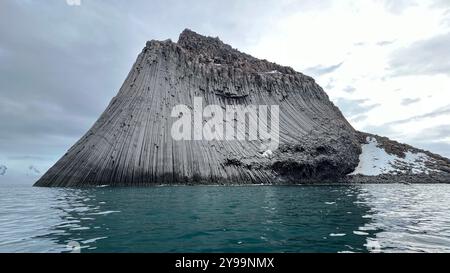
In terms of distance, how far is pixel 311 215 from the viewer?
15.5 metres

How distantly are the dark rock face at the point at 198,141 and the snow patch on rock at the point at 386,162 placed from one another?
260 centimetres

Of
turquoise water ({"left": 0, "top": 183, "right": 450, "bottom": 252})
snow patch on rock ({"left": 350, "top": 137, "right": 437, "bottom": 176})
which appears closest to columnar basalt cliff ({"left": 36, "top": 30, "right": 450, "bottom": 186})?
snow patch on rock ({"left": 350, "top": 137, "right": 437, "bottom": 176})

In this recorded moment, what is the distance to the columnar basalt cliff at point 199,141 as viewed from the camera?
49.8 meters

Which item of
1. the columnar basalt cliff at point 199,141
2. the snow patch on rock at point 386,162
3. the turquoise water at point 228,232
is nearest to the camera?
the turquoise water at point 228,232

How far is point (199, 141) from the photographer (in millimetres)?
57375

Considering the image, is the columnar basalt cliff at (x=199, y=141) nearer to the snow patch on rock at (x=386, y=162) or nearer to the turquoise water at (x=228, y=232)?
the snow patch on rock at (x=386, y=162)

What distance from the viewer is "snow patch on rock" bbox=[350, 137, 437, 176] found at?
67637 millimetres

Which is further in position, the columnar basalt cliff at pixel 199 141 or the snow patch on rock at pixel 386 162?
the snow patch on rock at pixel 386 162

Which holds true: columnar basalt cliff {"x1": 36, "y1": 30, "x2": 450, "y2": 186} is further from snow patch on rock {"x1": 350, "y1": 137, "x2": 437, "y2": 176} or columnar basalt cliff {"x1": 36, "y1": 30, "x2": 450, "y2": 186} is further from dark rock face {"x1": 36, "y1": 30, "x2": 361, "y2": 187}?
snow patch on rock {"x1": 350, "y1": 137, "x2": 437, "y2": 176}

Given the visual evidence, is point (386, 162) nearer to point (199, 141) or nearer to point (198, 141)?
point (199, 141)

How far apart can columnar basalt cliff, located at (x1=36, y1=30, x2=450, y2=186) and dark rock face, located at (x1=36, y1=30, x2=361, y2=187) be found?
0.53 ft

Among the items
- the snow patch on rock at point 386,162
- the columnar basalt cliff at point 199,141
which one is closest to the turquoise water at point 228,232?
the columnar basalt cliff at point 199,141

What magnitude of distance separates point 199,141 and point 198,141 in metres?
0.20
